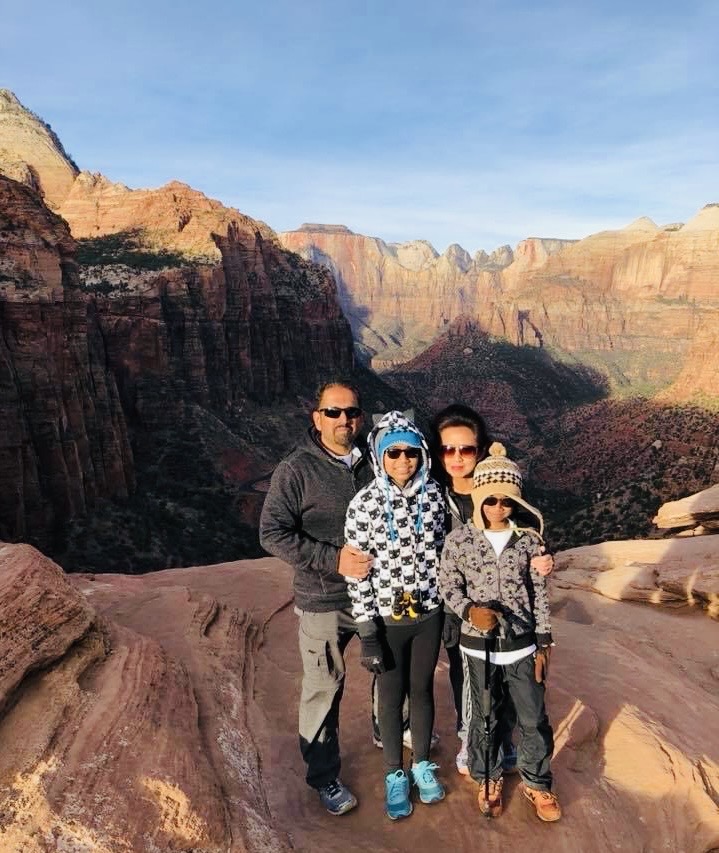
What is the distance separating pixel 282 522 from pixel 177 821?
1.79m

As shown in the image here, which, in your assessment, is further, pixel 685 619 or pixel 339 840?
pixel 685 619

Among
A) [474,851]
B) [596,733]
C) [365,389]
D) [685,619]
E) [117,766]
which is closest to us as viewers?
[117,766]

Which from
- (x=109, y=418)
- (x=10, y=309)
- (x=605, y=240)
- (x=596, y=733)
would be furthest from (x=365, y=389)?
(x=605, y=240)

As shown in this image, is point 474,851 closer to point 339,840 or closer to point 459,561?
point 339,840

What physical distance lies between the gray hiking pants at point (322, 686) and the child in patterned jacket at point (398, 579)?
32cm

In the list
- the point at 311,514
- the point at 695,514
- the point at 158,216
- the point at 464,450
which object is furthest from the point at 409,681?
the point at 158,216

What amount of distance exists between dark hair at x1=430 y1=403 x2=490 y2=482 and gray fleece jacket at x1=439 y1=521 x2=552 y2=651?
24.0 inches

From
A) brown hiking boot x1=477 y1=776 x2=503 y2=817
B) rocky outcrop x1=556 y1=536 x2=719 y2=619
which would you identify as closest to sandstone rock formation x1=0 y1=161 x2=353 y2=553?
rocky outcrop x1=556 y1=536 x2=719 y2=619

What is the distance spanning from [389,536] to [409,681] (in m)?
1.16

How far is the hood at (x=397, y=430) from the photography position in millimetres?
3672

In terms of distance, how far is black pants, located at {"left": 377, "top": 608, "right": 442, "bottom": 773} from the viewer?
150 inches

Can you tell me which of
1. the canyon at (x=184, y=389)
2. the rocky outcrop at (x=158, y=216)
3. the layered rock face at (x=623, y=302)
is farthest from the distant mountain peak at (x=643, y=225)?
the rocky outcrop at (x=158, y=216)

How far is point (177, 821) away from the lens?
324cm

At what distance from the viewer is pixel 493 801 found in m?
3.97
